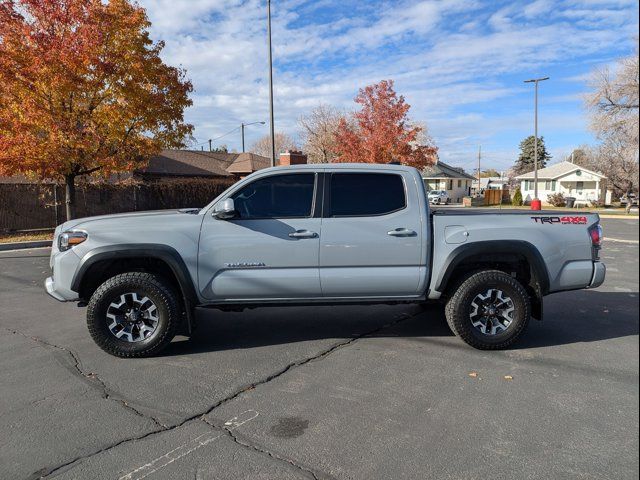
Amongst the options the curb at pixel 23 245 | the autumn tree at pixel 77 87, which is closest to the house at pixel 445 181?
the autumn tree at pixel 77 87

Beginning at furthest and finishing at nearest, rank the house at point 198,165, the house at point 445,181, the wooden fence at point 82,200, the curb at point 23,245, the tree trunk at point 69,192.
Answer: the house at point 445,181 < the house at point 198,165 < the wooden fence at point 82,200 < the tree trunk at point 69,192 < the curb at point 23,245

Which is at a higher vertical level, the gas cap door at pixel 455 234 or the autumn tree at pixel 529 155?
the autumn tree at pixel 529 155

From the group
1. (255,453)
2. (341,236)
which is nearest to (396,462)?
(255,453)

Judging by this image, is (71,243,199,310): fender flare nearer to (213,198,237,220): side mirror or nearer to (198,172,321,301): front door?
(198,172,321,301): front door

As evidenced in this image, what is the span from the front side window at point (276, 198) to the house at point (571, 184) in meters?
44.7

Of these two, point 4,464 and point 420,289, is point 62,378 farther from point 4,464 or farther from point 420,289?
point 420,289

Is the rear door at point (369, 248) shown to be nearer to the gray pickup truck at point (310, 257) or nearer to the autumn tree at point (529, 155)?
the gray pickup truck at point (310, 257)

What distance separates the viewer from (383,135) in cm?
2622

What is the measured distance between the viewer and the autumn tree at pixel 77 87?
12.6 meters

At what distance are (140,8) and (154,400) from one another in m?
13.4

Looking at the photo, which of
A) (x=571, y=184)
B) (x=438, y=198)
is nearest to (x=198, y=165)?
(x=438, y=198)

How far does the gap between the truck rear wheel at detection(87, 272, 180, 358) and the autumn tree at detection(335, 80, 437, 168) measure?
22.5m

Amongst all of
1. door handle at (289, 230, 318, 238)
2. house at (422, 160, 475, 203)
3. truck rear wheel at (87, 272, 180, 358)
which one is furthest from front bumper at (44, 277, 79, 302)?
house at (422, 160, 475, 203)

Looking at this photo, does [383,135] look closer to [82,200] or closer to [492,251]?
[82,200]
